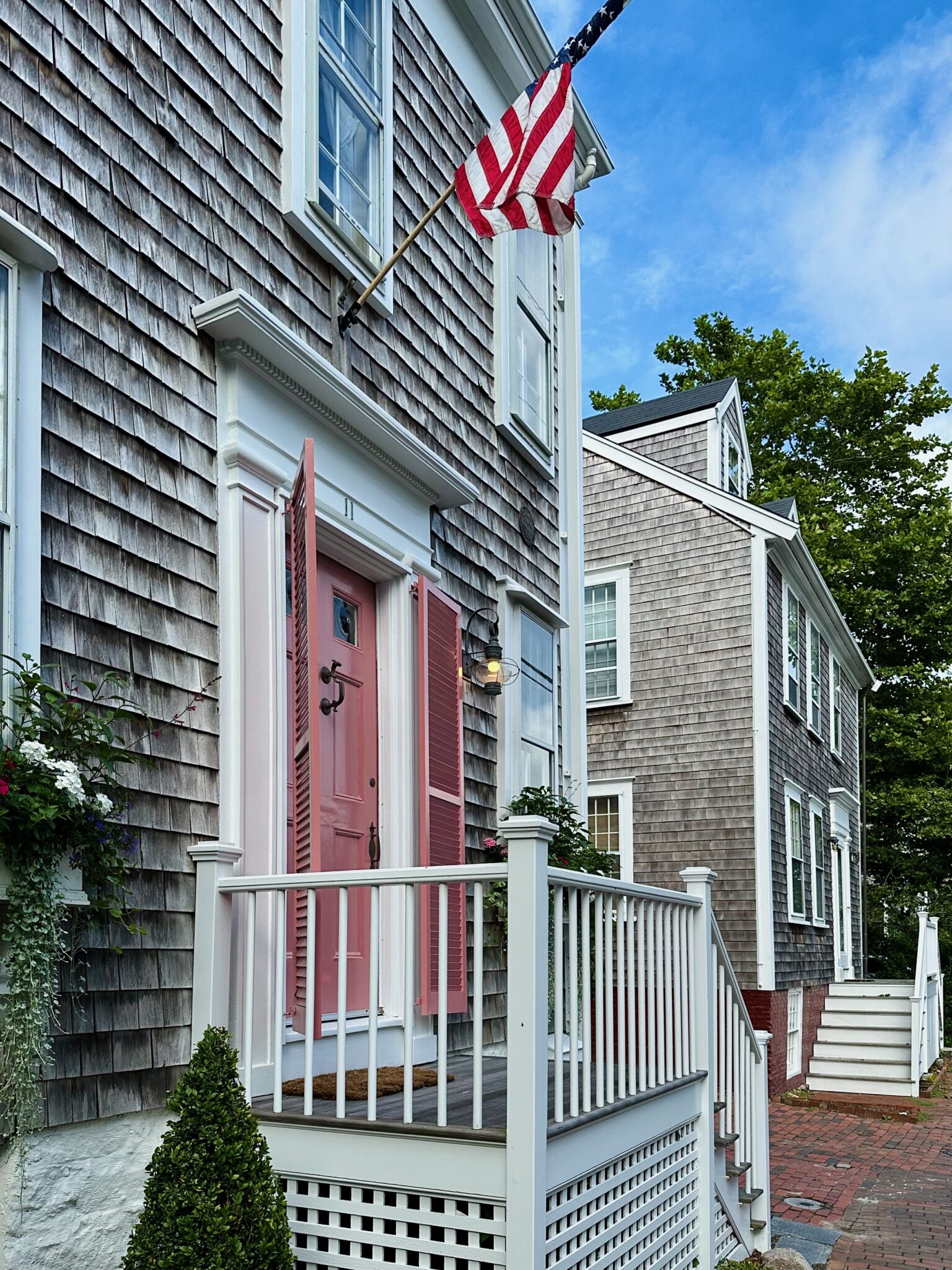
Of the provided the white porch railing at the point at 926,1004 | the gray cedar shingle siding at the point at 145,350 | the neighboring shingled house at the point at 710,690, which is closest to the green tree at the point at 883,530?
the white porch railing at the point at 926,1004

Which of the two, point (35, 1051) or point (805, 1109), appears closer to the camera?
point (35, 1051)

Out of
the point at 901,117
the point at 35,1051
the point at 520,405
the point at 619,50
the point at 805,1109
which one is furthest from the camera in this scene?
the point at 619,50

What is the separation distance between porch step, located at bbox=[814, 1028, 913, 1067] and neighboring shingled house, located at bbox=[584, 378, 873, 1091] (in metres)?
0.24

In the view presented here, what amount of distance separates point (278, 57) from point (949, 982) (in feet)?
66.1

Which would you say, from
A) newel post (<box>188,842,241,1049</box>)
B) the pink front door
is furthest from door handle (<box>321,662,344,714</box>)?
newel post (<box>188,842,241,1049</box>)

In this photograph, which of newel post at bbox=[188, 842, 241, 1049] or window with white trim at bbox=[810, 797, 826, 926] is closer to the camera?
newel post at bbox=[188, 842, 241, 1049]

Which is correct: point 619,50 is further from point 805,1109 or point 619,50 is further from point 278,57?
point 278,57

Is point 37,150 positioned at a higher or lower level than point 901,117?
lower

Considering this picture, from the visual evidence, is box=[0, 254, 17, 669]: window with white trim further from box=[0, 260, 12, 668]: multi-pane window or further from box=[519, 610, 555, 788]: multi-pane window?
box=[519, 610, 555, 788]: multi-pane window

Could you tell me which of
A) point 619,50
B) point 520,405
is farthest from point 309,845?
point 619,50

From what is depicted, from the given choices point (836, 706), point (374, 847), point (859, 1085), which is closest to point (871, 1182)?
point (859, 1085)

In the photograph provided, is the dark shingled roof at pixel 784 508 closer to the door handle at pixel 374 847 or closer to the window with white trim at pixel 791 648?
the window with white trim at pixel 791 648

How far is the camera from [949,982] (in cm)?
2127

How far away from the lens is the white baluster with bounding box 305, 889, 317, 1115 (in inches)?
156
